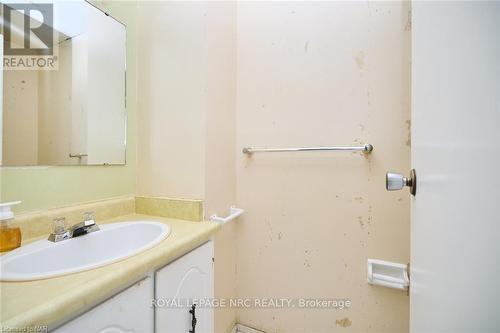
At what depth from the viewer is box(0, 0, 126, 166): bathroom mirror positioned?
2.36 ft

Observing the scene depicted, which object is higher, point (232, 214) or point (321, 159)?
point (321, 159)

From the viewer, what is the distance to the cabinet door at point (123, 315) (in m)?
0.46

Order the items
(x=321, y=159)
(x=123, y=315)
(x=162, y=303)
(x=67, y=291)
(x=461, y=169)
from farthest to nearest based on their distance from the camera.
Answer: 1. (x=321, y=159)
2. (x=162, y=303)
3. (x=123, y=315)
4. (x=67, y=291)
5. (x=461, y=169)

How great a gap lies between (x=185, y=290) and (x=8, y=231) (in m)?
0.53

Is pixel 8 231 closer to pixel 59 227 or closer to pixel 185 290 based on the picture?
pixel 59 227

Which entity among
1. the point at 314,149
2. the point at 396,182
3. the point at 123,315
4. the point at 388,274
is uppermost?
the point at 314,149

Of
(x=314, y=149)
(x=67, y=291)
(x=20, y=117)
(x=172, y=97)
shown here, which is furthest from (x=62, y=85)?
(x=314, y=149)

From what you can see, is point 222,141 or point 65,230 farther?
point 222,141

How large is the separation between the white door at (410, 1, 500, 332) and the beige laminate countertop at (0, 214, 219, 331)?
1.97 ft

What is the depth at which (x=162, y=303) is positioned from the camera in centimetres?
66

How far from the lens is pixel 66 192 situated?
0.85m

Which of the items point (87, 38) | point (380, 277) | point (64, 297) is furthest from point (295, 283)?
point (87, 38)

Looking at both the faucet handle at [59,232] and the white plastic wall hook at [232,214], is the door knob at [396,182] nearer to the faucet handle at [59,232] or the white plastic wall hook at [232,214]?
the white plastic wall hook at [232,214]

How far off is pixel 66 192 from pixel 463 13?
1165 millimetres
